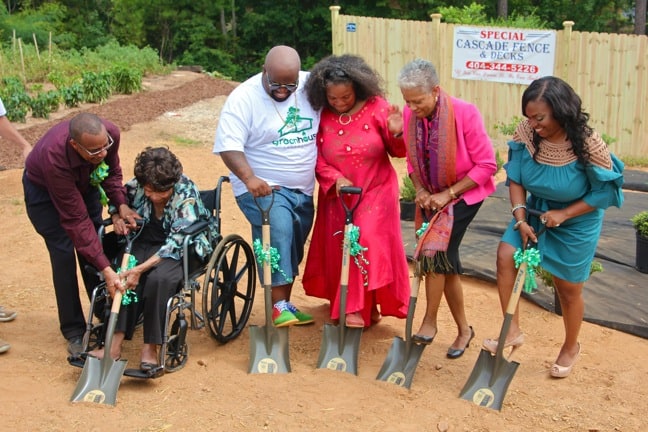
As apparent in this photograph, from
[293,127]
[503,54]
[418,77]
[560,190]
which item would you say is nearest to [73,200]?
[293,127]

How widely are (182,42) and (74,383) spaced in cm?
2207

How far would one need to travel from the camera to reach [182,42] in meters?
25.4

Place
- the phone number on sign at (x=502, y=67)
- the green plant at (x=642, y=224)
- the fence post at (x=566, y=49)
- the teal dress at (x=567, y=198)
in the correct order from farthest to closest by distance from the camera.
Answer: the phone number on sign at (x=502, y=67), the fence post at (x=566, y=49), the green plant at (x=642, y=224), the teal dress at (x=567, y=198)

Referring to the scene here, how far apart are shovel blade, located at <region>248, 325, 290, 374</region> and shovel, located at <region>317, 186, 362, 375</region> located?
207 mm

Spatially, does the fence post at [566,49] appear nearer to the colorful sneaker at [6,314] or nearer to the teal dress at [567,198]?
the teal dress at [567,198]

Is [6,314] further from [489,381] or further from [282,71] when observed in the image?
[489,381]

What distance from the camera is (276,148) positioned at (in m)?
4.82

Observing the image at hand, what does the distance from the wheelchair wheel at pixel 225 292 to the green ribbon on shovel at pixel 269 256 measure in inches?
5.5

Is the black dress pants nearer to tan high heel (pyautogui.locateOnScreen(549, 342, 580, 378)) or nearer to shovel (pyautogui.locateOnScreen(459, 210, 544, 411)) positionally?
shovel (pyautogui.locateOnScreen(459, 210, 544, 411))

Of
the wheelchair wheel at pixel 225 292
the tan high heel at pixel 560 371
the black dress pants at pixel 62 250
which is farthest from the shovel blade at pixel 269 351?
the tan high heel at pixel 560 371

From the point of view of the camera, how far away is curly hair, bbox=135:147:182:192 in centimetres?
451

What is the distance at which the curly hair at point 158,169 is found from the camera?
14.8 ft

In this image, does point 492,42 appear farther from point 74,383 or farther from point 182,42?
point 182,42

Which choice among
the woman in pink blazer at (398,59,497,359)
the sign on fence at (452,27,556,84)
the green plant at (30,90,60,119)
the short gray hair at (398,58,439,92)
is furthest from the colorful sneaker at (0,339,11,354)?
the green plant at (30,90,60,119)
